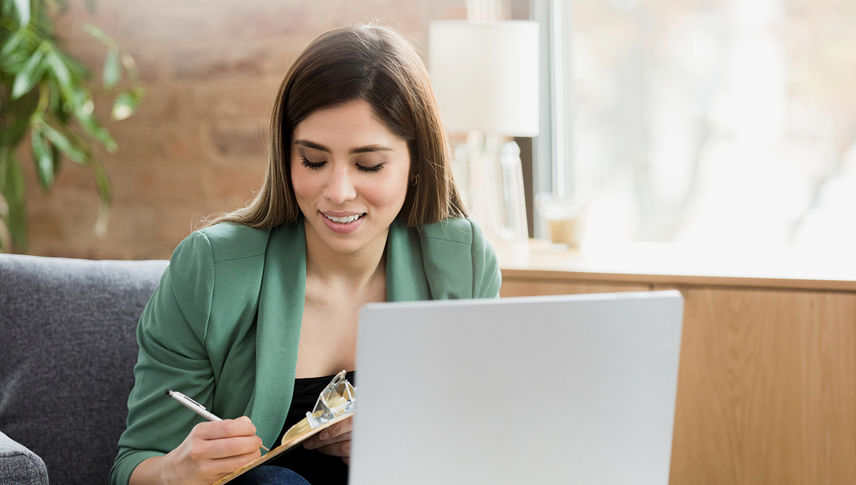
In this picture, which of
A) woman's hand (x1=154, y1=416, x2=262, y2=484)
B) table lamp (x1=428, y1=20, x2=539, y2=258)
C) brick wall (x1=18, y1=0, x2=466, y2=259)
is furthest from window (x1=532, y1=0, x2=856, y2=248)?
woman's hand (x1=154, y1=416, x2=262, y2=484)

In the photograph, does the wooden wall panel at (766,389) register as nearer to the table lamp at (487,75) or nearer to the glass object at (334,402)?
the table lamp at (487,75)

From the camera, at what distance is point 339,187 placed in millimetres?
1303

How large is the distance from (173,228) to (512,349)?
230cm

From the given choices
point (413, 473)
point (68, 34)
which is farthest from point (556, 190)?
point (413, 473)

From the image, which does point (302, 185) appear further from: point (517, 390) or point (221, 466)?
point (517, 390)

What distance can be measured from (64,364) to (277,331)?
18.6 inches

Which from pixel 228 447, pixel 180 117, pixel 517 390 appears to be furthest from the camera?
pixel 180 117

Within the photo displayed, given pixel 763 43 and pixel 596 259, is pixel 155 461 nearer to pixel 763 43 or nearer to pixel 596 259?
pixel 596 259

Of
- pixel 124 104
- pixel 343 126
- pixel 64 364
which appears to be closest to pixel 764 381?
pixel 343 126

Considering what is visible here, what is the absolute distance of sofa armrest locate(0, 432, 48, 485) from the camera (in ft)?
4.06

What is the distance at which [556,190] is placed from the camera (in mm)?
2617

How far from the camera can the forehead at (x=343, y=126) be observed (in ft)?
4.33

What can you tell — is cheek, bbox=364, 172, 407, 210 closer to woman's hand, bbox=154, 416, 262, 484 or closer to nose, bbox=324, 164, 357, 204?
nose, bbox=324, 164, 357, 204

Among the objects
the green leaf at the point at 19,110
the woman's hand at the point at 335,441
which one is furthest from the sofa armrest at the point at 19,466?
the green leaf at the point at 19,110
